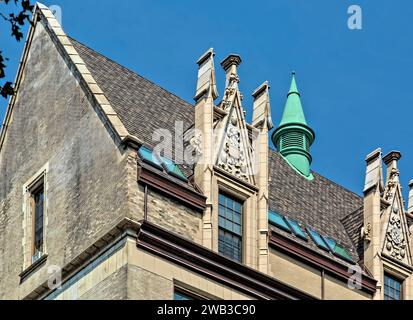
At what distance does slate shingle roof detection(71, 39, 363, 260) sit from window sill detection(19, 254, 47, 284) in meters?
4.79

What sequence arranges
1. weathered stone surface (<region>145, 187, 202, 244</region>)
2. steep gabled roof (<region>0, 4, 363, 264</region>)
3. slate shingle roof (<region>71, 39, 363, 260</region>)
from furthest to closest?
slate shingle roof (<region>71, 39, 363, 260</region>) → steep gabled roof (<region>0, 4, 363, 264</region>) → weathered stone surface (<region>145, 187, 202, 244</region>)

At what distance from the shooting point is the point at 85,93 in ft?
179

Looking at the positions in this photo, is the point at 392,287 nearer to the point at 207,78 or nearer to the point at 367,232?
the point at 367,232

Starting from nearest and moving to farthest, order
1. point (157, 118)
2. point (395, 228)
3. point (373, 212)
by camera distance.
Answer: point (157, 118), point (373, 212), point (395, 228)

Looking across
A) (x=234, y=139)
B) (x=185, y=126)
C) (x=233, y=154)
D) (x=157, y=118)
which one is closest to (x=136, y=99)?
(x=157, y=118)

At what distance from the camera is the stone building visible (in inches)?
1997

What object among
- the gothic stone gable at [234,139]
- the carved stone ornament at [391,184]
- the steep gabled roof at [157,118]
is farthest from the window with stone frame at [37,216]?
the carved stone ornament at [391,184]

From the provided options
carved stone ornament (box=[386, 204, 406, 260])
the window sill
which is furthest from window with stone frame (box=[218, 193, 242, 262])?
carved stone ornament (box=[386, 204, 406, 260])

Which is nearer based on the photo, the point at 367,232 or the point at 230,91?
the point at 230,91

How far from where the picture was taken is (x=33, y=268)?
53.4 meters

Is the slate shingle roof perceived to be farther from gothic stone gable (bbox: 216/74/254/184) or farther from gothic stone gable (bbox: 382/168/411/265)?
gothic stone gable (bbox: 216/74/254/184)

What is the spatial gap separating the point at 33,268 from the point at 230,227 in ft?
19.1

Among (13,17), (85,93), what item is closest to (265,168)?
(85,93)
